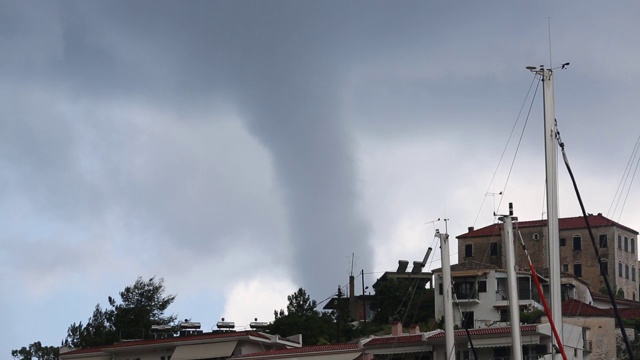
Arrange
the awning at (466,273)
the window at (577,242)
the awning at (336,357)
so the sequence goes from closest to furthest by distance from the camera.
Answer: the awning at (336,357)
the awning at (466,273)
the window at (577,242)

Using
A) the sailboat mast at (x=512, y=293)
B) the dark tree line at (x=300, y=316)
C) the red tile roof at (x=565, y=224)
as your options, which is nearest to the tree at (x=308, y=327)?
the dark tree line at (x=300, y=316)

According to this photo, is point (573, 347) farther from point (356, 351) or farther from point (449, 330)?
point (449, 330)

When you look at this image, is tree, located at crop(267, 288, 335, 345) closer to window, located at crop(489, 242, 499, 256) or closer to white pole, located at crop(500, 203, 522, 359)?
window, located at crop(489, 242, 499, 256)

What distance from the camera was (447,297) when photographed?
213ft

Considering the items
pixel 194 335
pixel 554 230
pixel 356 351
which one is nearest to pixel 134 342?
pixel 194 335

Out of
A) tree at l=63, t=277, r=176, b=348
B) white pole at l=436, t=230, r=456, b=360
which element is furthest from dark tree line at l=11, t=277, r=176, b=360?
white pole at l=436, t=230, r=456, b=360

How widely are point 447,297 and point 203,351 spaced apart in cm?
3843

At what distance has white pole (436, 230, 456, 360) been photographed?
2491 inches

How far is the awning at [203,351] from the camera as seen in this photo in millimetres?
96688

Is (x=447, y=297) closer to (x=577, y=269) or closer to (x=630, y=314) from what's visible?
(x=630, y=314)

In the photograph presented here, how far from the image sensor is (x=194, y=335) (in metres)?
102

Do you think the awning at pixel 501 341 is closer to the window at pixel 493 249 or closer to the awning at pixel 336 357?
the awning at pixel 336 357

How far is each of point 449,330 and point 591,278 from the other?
7913 centimetres

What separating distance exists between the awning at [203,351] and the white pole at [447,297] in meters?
34.8
